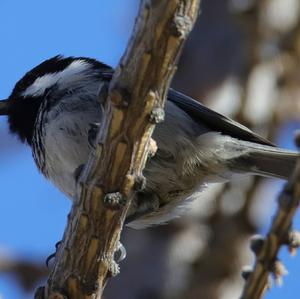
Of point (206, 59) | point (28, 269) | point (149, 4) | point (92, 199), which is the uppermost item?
point (149, 4)

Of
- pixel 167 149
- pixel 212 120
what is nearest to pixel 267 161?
pixel 212 120

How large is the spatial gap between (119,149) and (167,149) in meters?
1.06

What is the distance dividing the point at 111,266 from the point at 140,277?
1425 millimetres

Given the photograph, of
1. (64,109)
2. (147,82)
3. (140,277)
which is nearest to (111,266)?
(147,82)

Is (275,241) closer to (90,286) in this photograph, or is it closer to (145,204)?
(90,286)

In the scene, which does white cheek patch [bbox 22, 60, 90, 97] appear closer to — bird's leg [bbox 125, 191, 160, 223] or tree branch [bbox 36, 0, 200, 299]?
bird's leg [bbox 125, 191, 160, 223]

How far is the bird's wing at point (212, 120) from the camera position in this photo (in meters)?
3.27

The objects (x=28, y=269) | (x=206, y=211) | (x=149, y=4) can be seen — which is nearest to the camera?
(x=149, y=4)

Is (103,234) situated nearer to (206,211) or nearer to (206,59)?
(206,211)

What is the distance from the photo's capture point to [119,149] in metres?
2.14

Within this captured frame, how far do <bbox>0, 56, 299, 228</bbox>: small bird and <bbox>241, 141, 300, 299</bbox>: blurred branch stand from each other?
5.32 feet

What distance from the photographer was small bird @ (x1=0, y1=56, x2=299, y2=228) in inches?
125

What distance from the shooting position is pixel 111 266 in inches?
91.5

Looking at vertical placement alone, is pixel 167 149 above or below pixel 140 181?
below
